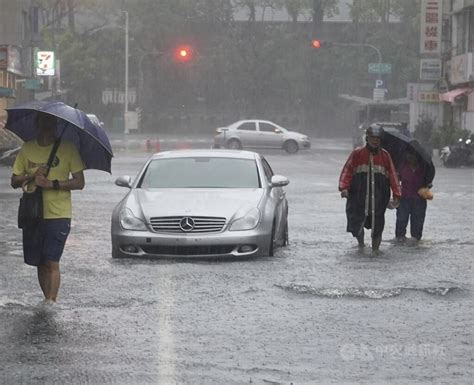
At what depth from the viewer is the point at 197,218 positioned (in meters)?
14.1

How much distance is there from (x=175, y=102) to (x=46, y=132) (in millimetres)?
89092

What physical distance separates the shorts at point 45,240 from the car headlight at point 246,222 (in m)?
3.88

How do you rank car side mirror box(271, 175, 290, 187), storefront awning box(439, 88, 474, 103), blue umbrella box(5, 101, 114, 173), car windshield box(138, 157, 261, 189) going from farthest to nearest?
storefront awning box(439, 88, 474, 103) → car windshield box(138, 157, 261, 189) → car side mirror box(271, 175, 290, 187) → blue umbrella box(5, 101, 114, 173)

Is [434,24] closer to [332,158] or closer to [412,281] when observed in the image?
[332,158]

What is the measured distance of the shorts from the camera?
10.5 m

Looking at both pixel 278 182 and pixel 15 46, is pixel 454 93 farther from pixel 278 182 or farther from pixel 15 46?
pixel 278 182

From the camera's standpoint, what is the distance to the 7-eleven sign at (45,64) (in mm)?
76750

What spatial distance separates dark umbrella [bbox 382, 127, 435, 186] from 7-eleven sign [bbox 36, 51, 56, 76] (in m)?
61.3

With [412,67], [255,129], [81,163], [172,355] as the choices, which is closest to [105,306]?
[81,163]

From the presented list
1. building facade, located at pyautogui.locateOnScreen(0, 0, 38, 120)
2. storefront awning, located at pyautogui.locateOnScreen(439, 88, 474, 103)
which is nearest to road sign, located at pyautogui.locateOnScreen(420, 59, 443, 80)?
storefront awning, located at pyautogui.locateOnScreen(439, 88, 474, 103)

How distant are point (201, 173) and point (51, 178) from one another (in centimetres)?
548

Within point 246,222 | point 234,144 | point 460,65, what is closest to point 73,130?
point 246,222

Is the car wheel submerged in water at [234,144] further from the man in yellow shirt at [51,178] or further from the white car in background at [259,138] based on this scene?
the man in yellow shirt at [51,178]

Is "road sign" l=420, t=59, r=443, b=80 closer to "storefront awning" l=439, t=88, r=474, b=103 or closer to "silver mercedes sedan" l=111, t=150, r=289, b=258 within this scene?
"storefront awning" l=439, t=88, r=474, b=103
